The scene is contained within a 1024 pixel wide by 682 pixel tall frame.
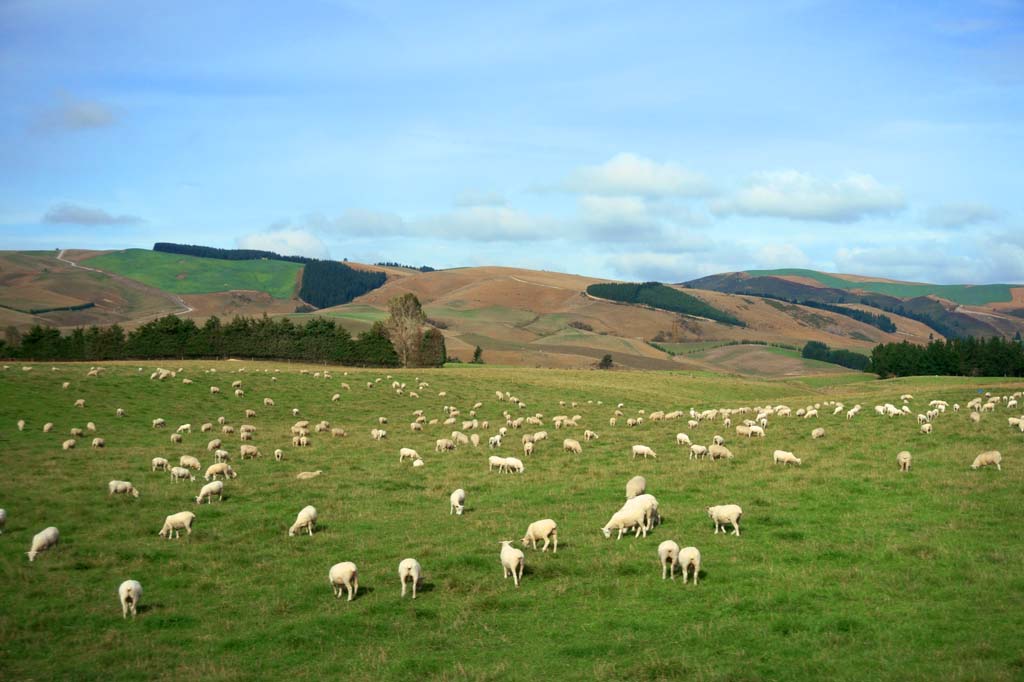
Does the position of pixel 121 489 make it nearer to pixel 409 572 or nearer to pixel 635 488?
pixel 409 572

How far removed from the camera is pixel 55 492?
26.0m

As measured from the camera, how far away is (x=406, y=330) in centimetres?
9331

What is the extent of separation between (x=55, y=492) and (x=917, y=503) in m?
28.1

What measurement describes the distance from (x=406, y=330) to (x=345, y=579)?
77875mm

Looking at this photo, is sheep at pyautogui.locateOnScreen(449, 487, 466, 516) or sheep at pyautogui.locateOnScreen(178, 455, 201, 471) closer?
sheep at pyautogui.locateOnScreen(449, 487, 466, 516)

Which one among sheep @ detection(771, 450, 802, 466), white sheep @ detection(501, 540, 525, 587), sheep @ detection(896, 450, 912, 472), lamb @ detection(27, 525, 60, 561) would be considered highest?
sheep @ detection(896, 450, 912, 472)

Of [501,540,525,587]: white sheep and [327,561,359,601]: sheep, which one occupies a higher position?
[501,540,525,587]: white sheep

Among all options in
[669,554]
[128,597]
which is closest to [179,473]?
[128,597]

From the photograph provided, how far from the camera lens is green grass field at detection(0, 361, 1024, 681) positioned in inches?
507

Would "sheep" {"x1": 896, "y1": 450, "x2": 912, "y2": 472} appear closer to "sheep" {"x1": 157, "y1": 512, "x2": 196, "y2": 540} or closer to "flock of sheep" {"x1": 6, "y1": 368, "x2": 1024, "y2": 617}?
"flock of sheep" {"x1": 6, "y1": 368, "x2": 1024, "y2": 617}

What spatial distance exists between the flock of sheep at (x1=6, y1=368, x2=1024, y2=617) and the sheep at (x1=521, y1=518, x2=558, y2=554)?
0.08 feet

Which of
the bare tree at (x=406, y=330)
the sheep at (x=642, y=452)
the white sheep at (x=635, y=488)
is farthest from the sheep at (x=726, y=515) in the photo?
the bare tree at (x=406, y=330)

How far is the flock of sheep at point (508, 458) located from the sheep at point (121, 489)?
0.10ft

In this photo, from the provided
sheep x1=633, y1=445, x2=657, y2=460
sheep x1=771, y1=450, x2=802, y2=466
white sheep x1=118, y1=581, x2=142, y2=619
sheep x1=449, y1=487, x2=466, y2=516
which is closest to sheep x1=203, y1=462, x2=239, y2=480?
sheep x1=449, y1=487, x2=466, y2=516
